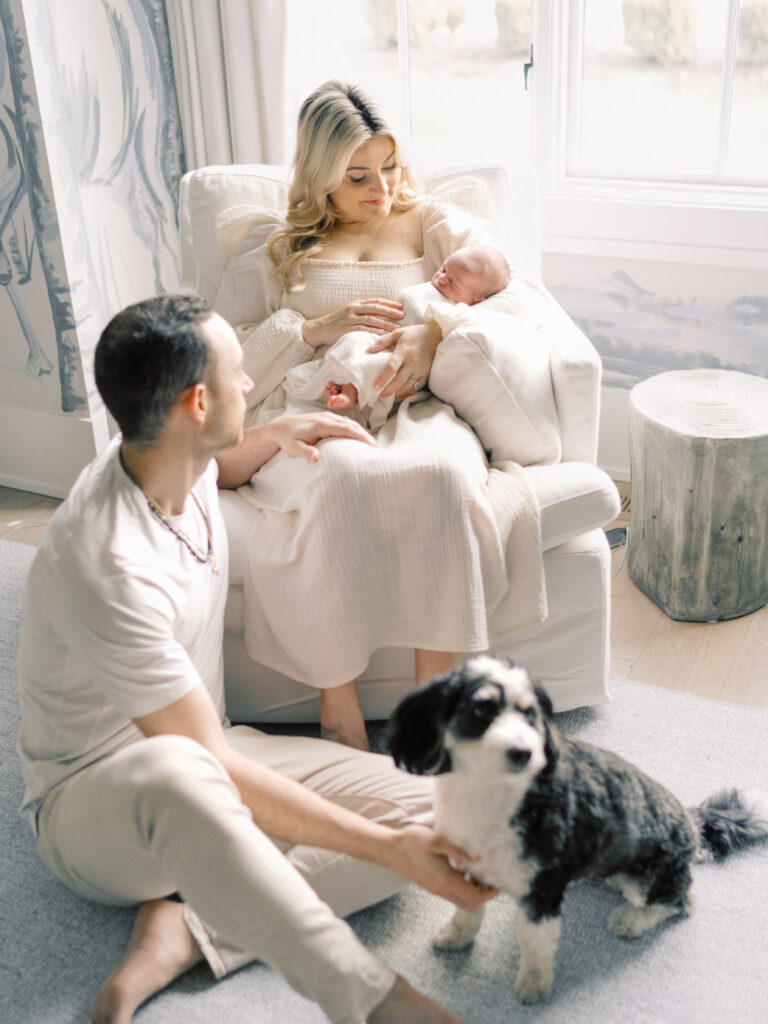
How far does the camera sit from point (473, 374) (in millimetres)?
1875

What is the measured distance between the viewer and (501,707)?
1.16m

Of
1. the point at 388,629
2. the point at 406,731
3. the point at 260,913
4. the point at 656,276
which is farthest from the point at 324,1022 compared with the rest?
the point at 656,276

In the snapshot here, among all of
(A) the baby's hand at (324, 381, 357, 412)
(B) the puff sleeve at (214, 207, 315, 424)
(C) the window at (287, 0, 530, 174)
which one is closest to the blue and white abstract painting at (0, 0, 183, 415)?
(C) the window at (287, 0, 530, 174)

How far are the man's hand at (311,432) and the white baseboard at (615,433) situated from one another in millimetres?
1365

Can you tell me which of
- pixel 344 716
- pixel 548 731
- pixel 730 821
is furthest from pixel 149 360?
pixel 730 821

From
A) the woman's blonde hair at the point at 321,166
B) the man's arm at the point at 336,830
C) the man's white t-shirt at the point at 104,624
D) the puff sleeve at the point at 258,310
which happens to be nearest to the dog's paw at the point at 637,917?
the man's arm at the point at 336,830

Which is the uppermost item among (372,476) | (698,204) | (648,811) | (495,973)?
(698,204)

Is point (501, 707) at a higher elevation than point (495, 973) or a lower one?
higher

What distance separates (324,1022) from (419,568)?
0.69m

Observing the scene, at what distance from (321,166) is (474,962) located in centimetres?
159

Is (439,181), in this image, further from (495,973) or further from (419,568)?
(495,973)

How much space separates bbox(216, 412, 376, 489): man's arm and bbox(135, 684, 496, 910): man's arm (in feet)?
1.91

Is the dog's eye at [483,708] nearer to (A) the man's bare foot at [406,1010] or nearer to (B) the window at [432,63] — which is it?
(A) the man's bare foot at [406,1010]

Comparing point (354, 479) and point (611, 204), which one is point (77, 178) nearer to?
point (611, 204)
